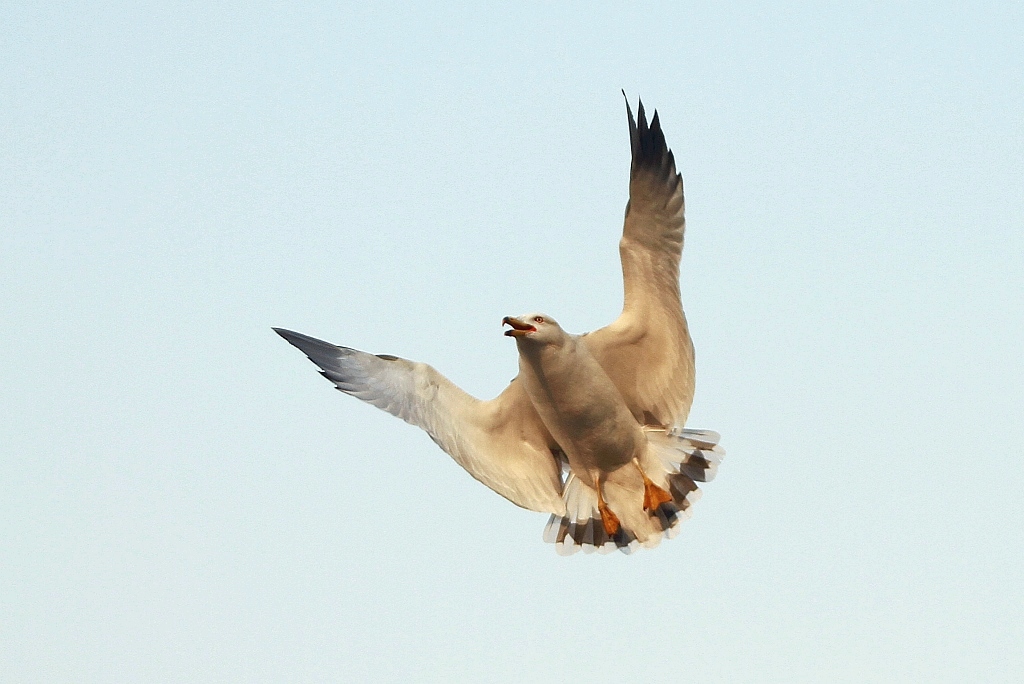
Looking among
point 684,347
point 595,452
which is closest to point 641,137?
point 684,347

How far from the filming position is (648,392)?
603 inches

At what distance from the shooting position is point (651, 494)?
1545cm

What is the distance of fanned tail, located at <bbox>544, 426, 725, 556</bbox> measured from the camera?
1552 centimetres

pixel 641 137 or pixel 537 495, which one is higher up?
pixel 641 137

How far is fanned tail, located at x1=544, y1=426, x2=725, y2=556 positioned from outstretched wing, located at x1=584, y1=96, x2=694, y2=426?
1.51ft

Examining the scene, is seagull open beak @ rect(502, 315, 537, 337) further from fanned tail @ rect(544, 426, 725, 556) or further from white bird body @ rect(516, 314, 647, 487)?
fanned tail @ rect(544, 426, 725, 556)

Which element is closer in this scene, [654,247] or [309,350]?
[654,247]

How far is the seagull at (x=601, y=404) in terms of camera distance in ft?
48.4

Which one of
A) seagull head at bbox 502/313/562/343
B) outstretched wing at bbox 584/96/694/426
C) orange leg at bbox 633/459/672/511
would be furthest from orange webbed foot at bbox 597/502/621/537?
seagull head at bbox 502/313/562/343

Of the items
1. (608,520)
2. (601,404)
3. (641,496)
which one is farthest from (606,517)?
(601,404)

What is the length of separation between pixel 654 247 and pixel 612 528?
2738 millimetres

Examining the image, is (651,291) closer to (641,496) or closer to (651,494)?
(651,494)

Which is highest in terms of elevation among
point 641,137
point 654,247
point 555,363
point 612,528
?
point 641,137

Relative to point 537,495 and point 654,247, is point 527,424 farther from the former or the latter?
point 654,247
